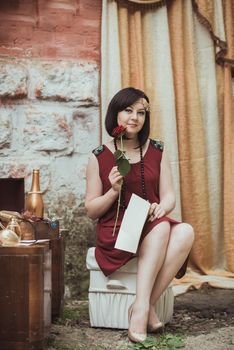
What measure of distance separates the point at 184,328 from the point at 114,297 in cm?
38

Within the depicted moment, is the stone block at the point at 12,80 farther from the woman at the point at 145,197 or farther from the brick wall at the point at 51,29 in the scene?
the woman at the point at 145,197

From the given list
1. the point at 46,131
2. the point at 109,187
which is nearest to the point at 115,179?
the point at 109,187

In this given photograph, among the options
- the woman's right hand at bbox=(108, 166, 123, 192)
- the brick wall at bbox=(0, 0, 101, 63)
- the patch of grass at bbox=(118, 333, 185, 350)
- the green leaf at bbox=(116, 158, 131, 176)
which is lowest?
the patch of grass at bbox=(118, 333, 185, 350)

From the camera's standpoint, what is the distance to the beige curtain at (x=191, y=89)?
148 inches

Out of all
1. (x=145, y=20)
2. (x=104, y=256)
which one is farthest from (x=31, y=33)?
(x=104, y=256)

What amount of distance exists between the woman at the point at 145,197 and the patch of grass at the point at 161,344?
0.04 m

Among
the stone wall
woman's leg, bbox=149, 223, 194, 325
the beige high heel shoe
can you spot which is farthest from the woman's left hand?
the stone wall

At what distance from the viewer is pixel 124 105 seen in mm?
2852

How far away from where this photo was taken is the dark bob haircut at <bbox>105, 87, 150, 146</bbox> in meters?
2.85

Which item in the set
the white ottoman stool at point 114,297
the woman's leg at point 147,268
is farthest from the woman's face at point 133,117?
the white ottoman stool at point 114,297

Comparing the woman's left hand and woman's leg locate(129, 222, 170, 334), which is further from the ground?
the woman's left hand

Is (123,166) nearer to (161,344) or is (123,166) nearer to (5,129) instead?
(161,344)

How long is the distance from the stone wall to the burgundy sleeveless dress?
68 cm

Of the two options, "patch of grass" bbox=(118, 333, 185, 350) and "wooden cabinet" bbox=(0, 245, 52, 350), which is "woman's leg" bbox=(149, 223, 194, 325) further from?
"wooden cabinet" bbox=(0, 245, 52, 350)
